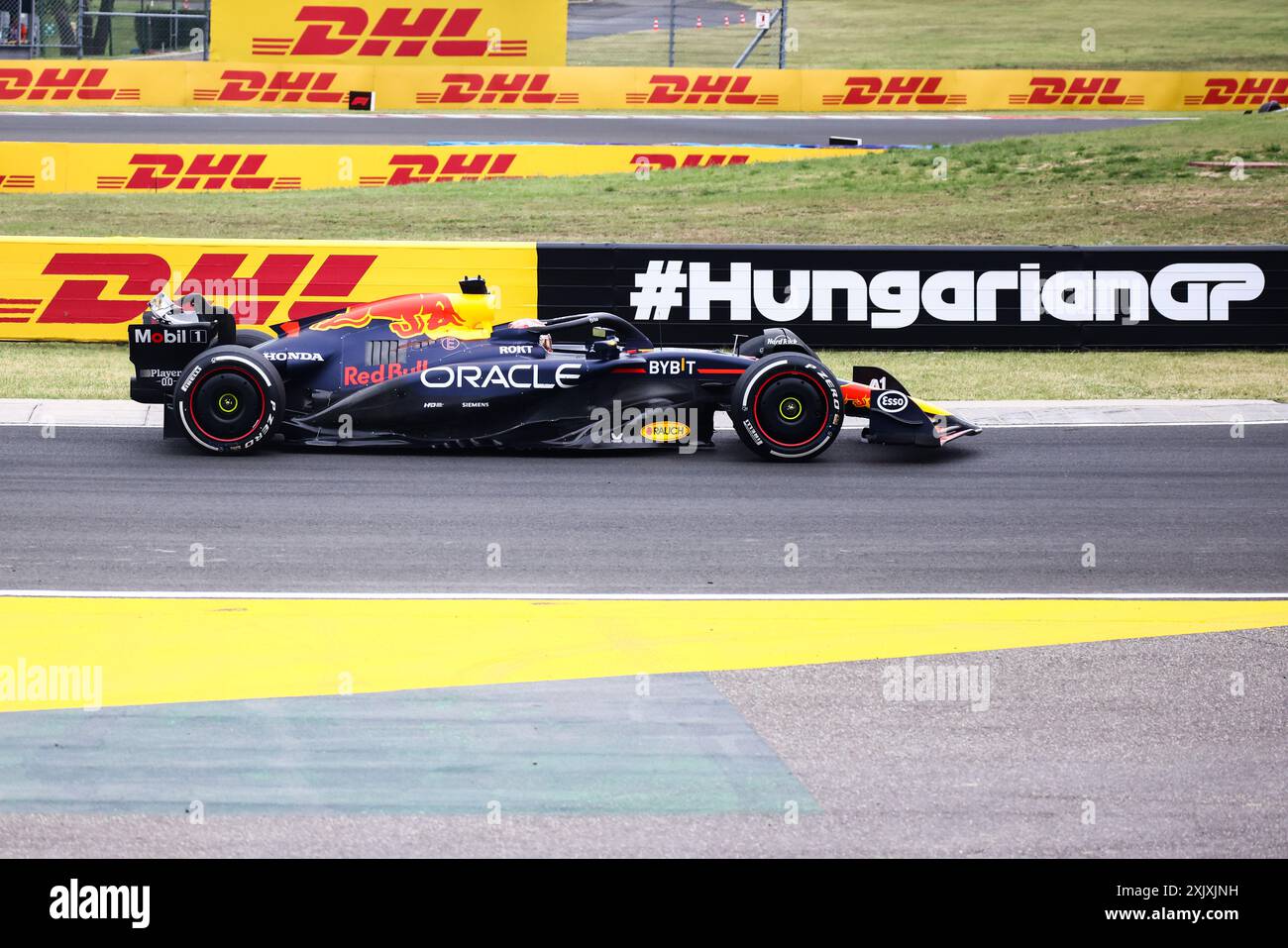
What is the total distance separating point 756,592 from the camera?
855 cm

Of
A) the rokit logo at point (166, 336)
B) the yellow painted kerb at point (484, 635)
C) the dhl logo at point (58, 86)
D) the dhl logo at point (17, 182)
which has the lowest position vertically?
the yellow painted kerb at point (484, 635)

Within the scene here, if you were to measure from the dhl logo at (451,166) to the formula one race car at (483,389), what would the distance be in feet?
46.2

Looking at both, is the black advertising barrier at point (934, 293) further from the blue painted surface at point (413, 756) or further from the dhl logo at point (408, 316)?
the blue painted surface at point (413, 756)

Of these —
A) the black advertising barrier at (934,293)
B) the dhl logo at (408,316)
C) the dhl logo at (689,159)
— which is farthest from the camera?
the dhl logo at (689,159)

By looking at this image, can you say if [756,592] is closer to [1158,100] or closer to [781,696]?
[781,696]

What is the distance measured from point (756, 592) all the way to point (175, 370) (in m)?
5.36

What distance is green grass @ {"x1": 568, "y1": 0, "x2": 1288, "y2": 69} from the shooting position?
1599 inches

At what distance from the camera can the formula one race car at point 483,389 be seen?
11.5m

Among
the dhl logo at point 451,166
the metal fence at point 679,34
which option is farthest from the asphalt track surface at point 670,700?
the metal fence at point 679,34

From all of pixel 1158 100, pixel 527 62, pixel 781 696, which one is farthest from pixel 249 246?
pixel 1158 100

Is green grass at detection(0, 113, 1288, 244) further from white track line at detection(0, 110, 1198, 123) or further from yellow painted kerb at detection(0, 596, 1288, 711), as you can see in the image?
yellow painted kerb at detection(0, 596, 1288, 711)

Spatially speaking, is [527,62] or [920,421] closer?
[920,421]
